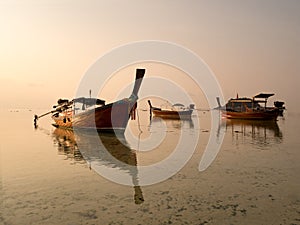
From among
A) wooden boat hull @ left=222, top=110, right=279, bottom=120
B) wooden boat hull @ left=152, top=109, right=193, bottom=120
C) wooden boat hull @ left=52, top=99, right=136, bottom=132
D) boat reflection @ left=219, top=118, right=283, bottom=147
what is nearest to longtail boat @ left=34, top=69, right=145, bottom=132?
wooden boat hull @ left=52, top=99, right=136, bottom=132

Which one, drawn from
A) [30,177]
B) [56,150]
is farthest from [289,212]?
[56,150]

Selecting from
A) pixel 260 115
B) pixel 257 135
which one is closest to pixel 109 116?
pixel 257 135

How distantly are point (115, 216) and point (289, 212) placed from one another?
4859 mm

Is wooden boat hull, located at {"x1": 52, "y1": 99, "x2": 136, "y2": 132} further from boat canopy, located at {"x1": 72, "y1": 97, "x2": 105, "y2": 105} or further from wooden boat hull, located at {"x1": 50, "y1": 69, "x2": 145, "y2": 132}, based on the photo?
boat canopy, located at {"x1": 72, "y1": 97, "x2": 105, "y2": 105}

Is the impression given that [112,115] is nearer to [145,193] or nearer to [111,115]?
[111,115]

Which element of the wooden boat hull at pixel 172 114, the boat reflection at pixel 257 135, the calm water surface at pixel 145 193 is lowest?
the calm water surface at pixel 145 193

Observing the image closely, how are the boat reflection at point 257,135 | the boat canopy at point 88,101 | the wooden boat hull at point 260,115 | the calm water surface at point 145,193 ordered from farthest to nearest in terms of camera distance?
the wooden boat hull at point 260,115
the boat canopy at point 88,101
the boat reflection at point 257,135
the calm water surface at point 145,193

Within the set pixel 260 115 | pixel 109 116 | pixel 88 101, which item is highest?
pixel 88 101

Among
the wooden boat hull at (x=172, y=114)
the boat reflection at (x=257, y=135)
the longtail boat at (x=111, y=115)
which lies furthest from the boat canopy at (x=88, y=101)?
the wooden boat hull at (x=172, y=114)

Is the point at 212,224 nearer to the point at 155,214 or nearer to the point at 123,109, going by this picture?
the point at 155,214

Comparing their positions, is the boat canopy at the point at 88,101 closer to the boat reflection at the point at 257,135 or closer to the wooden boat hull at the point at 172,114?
the boat reflection at the point at 257,135

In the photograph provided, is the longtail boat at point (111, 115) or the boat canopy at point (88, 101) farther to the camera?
the boat canopy at point (88, 101)

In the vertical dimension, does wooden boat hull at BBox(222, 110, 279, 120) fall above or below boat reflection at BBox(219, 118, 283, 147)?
above

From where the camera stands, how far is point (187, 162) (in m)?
15.1
